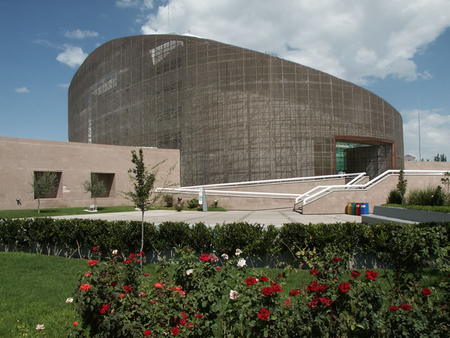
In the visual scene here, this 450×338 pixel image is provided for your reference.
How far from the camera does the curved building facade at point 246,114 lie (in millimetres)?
→ 28344

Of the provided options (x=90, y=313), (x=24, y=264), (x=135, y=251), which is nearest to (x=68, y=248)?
(x=24, y=264)

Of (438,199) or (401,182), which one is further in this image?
(401,182)

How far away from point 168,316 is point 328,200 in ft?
54.9

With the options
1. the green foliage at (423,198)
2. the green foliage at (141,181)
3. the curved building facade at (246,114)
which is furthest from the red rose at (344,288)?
the curved building facade at (246,114)

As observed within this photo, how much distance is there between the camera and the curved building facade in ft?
93.0

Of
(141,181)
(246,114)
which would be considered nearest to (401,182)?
(246,114)

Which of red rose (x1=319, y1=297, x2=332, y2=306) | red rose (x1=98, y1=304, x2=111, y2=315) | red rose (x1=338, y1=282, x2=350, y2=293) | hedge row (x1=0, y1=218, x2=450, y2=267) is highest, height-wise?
red rose (x1=338, y1=282, x2=350, y2=293)

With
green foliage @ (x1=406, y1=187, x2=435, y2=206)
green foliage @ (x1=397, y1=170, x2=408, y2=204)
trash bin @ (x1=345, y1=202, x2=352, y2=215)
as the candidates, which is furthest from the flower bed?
green foliage @ (x1=397, y1=170, x2=408, y2=204)

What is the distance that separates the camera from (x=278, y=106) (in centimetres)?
2867

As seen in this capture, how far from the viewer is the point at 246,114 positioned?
Result: 29.2m

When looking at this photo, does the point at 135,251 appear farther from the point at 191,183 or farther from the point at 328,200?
the point at 191,183

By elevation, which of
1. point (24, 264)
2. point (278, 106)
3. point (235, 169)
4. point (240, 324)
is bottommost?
point (24, 264)

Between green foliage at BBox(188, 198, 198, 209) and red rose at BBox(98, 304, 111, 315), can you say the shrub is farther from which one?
green foliage at BBox(188, 198, 198, 209)

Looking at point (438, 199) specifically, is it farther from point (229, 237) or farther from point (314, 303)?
point (314, 303)
